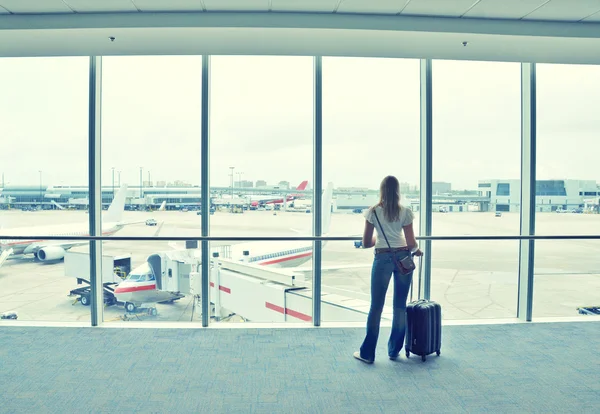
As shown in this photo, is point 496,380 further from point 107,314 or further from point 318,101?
point 107,314

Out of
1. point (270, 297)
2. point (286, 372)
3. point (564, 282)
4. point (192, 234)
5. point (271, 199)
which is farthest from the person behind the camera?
point (564, 282)

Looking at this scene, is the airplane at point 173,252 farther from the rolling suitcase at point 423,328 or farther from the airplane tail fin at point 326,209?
the rolling suitcase at point 423,328

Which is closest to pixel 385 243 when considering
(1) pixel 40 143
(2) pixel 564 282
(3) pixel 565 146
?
(3) pixel 565 146

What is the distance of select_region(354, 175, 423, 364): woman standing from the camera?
265 cm

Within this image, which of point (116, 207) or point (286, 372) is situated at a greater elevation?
point (116, 207)

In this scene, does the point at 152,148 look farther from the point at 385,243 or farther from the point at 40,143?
the point at 385,243

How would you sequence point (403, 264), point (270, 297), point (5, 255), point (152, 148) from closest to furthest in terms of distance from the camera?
point (403, 264)
point (152, 148)
point (270, 297)
point (5, 255)

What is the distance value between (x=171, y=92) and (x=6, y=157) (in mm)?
1980

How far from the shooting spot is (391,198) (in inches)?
104

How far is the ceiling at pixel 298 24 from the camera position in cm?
286

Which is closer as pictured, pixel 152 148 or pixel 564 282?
pixel 152 148

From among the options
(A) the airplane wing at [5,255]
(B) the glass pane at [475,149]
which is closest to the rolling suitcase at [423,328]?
(B) the glass pane at [475,149]

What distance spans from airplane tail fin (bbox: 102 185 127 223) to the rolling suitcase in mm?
2747

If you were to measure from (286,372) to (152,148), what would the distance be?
280 centimetres
